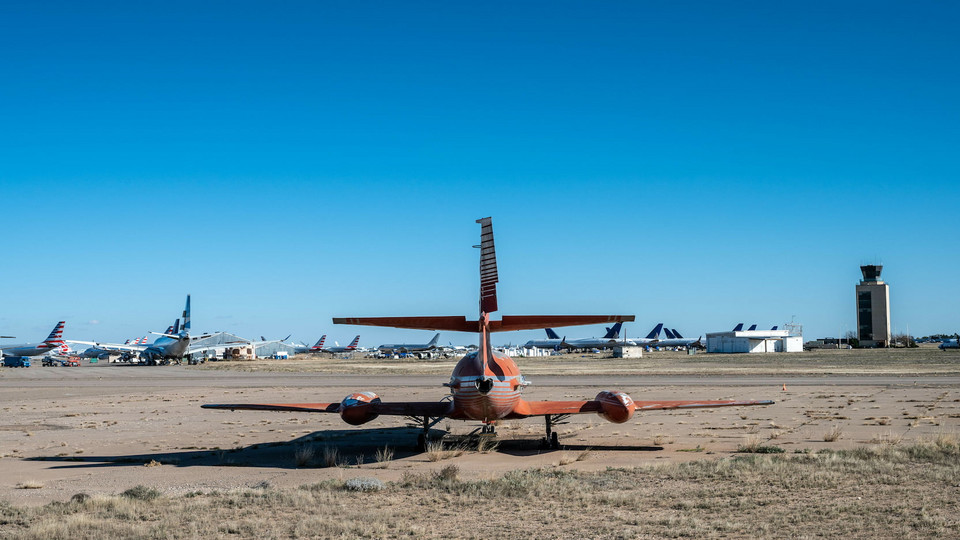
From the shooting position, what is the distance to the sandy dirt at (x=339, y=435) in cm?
1730

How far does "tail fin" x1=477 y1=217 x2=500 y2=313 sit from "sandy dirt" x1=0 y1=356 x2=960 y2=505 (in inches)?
154

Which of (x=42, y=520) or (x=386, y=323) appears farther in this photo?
(x=386, y=323)

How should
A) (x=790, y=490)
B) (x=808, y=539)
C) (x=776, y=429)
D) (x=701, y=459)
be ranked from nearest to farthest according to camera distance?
(x=808, y=539)
(x=790, y=490)
(x=701, y=459)
(x=776, y=429)

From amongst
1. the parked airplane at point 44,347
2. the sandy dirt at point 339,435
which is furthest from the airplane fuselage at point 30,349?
the sandy dirt at point 339,435

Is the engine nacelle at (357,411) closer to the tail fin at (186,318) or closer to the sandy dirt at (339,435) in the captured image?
the sandy dirt at (339,435)

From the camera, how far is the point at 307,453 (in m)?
19.1

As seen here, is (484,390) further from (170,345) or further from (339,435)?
(170,345)

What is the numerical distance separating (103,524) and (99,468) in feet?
24.9

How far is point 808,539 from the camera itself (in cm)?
1016

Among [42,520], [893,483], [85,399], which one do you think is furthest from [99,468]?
[85,399]

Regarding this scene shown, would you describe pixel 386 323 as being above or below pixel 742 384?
above

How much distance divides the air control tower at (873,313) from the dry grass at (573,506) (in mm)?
172297

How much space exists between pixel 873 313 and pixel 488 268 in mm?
174968

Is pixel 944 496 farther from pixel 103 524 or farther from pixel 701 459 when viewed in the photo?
pixel 103 524
